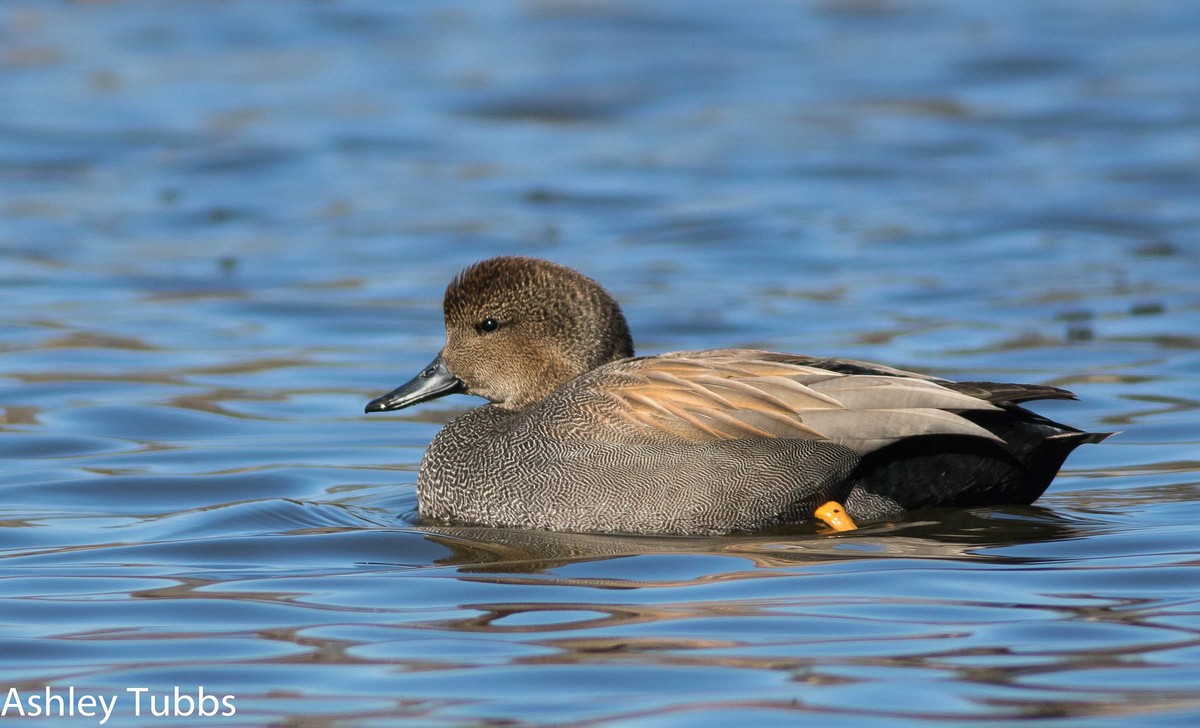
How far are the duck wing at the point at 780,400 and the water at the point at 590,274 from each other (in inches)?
14.7

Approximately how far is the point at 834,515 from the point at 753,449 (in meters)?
0.34

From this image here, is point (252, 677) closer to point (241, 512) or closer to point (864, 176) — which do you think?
point (241, 512)

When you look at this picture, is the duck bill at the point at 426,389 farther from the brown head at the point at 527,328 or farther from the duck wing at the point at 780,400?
the duck wing at the point at 780,400

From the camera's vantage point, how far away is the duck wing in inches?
233

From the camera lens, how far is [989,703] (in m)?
4.34

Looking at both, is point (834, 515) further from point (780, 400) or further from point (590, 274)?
point (590, 274)

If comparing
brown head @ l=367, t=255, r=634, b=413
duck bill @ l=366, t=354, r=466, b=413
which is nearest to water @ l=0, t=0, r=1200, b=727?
duck bill @ l=366, t=354, r=466, b=413

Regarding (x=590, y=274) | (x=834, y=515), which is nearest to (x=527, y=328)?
(x=834, y=515)

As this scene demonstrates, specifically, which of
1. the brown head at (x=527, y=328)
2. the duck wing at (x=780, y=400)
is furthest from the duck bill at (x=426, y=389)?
the duck wing at (x=780, y=400)

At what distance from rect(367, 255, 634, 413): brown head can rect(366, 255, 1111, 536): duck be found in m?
0.29

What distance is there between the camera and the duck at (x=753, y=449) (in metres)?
6.02

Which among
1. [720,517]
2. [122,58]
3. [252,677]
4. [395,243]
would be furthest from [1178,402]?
[122,58]

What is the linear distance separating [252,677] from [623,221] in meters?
9.71

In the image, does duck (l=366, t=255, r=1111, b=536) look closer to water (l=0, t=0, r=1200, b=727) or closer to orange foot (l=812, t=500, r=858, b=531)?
orange foot (l=812, t=500, r=858, b=531)
